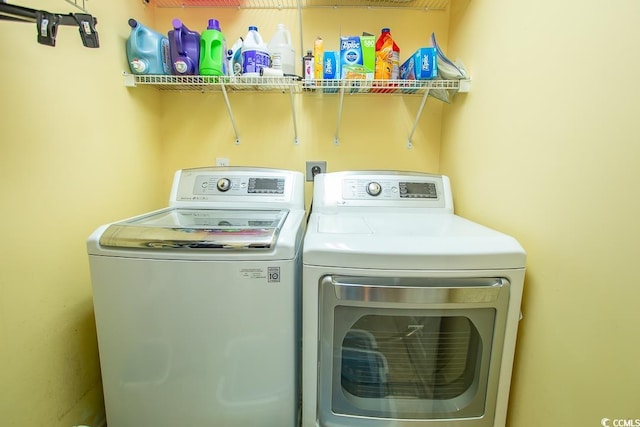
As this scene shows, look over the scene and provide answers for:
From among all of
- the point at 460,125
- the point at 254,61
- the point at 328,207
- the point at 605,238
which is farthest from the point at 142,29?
the point at 605,238

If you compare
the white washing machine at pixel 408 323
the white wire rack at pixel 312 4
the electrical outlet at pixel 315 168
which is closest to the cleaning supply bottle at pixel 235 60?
the white wire rack at pixel 312 4

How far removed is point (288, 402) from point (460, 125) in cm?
143

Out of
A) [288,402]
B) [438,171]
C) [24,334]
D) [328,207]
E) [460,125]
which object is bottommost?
[288,402]

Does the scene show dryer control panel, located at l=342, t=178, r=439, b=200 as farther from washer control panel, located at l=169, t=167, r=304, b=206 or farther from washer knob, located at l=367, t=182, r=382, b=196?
washer control panel, located at l=169, t=167, r=304, b=206

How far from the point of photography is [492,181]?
1.16 meters

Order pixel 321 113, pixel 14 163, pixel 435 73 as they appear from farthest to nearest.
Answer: pixel 321 113, pixel 435 73, pixel 14 163

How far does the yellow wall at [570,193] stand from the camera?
64 centimetres

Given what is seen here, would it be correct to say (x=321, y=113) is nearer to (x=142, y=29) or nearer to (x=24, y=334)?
(x=142, y=29)

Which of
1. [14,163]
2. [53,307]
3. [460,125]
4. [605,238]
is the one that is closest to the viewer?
[605,238]

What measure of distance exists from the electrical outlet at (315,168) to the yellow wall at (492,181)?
703 millimetres

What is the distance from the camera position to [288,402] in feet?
3.14

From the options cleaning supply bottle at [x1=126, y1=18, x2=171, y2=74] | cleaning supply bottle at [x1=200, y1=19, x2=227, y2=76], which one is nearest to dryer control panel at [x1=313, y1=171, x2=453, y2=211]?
cleaning supply bottle at [x1=200, y1=19, x2=227, y2=76]

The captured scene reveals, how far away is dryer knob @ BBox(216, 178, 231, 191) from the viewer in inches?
55.7

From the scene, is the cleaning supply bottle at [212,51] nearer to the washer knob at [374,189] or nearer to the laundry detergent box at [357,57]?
the laundry detergent box at [357,57]
